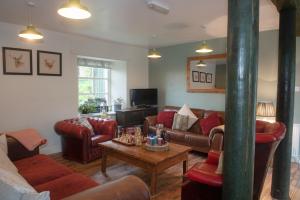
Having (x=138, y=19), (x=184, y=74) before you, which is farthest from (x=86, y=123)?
(x=184, y=74)

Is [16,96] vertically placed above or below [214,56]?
below

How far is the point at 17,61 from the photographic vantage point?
4004 millimetres

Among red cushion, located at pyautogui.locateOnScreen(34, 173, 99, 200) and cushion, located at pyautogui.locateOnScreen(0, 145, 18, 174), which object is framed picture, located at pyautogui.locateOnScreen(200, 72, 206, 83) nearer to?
red cushion, located at pyautogui.locateOnScreen(34, 173, 99, 200)

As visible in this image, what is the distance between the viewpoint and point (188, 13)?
10.8ft

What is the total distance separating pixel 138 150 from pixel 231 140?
6.40ft

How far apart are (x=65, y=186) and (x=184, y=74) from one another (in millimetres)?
4256

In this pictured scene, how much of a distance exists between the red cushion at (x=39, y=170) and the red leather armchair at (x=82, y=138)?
102 cm

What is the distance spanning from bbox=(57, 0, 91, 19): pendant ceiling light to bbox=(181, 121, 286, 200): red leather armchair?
1.82 meters

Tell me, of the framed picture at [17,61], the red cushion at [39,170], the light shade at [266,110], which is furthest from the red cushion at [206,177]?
the framed picture at [17,61]

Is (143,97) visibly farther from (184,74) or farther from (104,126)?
(104,126)

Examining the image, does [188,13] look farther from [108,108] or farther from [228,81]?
[108,108]

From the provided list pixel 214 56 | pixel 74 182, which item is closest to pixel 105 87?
pixel 214 56

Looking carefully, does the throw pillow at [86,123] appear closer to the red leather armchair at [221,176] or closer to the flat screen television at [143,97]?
the flat screen television at [143,97]

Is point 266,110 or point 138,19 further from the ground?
point 138,19
